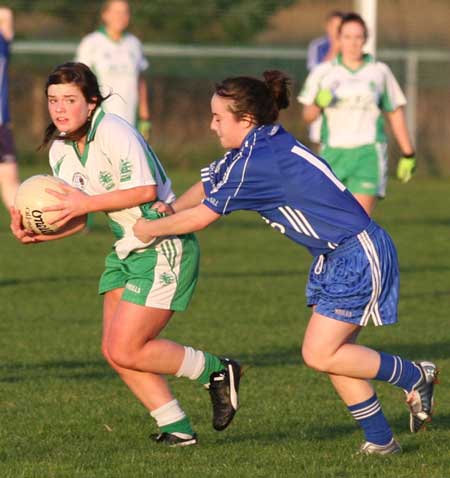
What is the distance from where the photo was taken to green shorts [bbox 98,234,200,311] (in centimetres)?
588

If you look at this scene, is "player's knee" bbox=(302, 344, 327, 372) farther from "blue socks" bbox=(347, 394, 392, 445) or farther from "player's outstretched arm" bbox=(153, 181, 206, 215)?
"player's outstretched arm" bbox=(153, 181, 206, 215)

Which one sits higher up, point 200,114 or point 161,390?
point 161,390

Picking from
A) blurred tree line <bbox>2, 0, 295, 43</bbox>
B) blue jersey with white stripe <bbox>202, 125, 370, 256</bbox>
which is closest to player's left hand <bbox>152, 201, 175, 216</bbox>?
blue jersey with white stripe <bbox>202, 125, 370, 256</bbox>

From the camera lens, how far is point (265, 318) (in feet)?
32.0

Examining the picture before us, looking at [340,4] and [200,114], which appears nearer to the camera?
[200,114]

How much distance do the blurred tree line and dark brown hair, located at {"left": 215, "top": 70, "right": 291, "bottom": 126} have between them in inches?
744

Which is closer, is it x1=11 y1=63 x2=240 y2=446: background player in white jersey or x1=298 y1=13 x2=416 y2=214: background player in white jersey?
x1=11 y1=63 x2=240 y2=446: background player in white jersey

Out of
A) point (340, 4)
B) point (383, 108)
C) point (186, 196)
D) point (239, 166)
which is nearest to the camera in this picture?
point (239, 166)

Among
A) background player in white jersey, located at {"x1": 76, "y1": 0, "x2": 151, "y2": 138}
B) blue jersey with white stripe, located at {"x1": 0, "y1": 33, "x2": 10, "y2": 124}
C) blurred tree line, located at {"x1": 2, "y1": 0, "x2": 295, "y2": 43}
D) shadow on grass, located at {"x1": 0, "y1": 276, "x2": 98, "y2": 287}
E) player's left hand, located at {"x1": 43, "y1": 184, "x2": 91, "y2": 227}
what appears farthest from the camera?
blurred tree line, located at {"x1": 2, "y1": 0, "x2": 295, "y2": 43}

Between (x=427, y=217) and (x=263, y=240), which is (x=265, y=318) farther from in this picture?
(x=427, y=217)

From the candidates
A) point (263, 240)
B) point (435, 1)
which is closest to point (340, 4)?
point (435, 1)

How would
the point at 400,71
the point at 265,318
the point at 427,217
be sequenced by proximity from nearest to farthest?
the point at 265,318 < the point at 427,217 < the point at 400,71

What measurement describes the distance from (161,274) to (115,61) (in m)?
8.79

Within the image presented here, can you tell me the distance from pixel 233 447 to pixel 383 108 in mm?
5581
